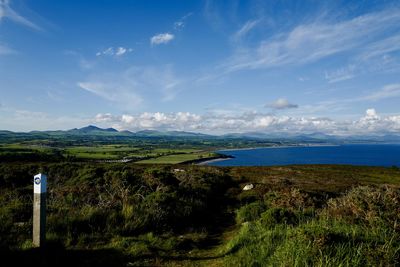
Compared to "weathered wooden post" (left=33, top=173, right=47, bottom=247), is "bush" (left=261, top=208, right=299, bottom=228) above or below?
below

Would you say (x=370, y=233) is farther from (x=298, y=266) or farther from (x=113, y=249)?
(x=113, y=249)

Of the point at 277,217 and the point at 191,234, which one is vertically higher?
the point at 277,217

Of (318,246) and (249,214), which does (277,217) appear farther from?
(318,246)

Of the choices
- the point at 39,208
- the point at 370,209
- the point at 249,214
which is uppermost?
the point at 39,208

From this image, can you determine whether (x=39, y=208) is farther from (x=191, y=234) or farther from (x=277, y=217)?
(x=277, y=217)

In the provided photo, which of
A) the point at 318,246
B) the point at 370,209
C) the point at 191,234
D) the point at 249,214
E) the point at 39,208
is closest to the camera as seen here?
the point at 318,246

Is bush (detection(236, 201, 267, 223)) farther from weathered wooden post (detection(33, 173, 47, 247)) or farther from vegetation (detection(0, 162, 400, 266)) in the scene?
weathered wooden post (detection(33, 173, 47, 247))

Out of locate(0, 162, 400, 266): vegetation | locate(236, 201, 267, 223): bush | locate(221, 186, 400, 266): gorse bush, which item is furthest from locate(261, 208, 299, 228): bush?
locate(236, 201, 267, 223): bush

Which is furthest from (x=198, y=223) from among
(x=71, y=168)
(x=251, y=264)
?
(x=71, y=168)

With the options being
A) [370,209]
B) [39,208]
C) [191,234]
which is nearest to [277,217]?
[370,209]

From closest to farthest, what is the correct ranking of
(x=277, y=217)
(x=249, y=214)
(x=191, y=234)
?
(x=191, y=234) → (x=277, y=217) → (x=249, y=214)

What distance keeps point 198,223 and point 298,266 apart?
22.0 feet

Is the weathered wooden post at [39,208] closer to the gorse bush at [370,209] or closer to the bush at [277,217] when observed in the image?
the bush at [277,217]

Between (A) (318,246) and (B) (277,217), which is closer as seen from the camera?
(A) (318,246)
